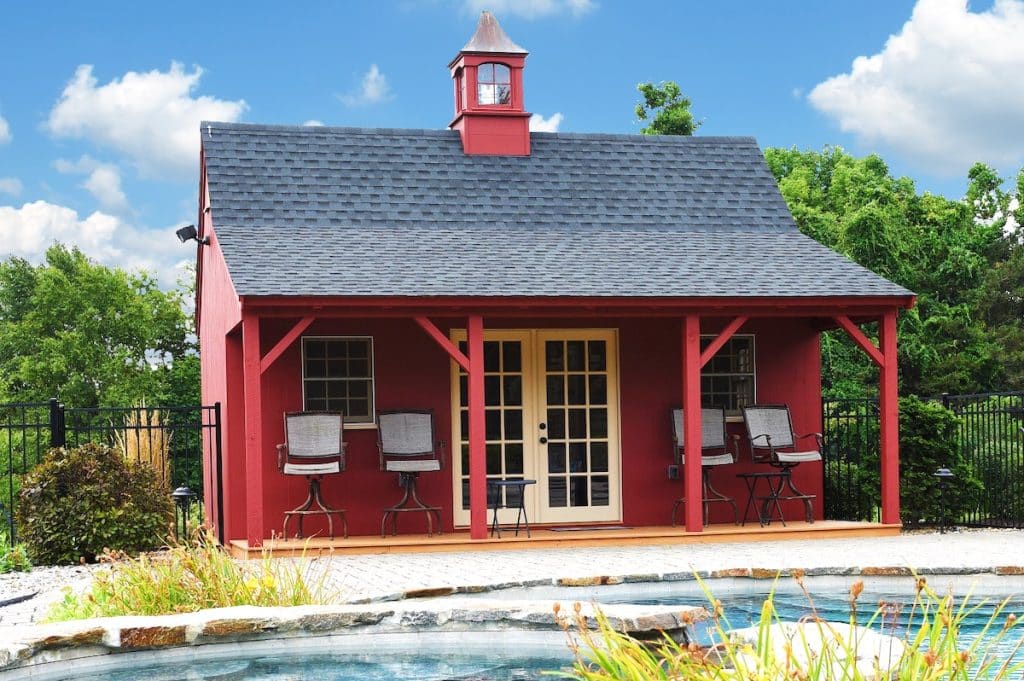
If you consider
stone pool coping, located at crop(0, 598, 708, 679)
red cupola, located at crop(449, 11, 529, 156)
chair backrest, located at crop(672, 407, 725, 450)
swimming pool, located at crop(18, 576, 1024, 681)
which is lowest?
swimming pool, located at crop(18, 576, 1024, 681)

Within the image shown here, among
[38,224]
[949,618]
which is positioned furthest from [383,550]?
[38,224]

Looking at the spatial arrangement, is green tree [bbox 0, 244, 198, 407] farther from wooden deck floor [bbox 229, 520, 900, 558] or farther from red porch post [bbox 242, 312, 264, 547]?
red porch post [bbox 242, 312, 264, 547]

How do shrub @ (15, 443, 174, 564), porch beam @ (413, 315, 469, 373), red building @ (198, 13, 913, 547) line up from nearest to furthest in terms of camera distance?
shrub @ (15, 443, 174, 564), porch beam @ (413, 315, 469, 373), red building @ (198, 13, 913, 547)

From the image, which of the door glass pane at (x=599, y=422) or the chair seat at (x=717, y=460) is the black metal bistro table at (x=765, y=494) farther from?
the door glass pane at (x=599, y=422)

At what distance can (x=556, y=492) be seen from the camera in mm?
11609

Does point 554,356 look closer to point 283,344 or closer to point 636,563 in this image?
point 283,344

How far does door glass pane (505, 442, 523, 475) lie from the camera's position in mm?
11500

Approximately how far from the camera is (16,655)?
508cm

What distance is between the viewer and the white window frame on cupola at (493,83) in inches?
514

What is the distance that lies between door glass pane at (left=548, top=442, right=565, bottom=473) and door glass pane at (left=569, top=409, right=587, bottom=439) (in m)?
0.16

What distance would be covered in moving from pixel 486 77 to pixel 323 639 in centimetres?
855

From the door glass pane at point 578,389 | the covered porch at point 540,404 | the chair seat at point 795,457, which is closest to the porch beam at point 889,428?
the covered porch at point 540,404

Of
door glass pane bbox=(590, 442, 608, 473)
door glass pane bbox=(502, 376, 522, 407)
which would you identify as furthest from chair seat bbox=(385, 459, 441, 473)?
door glass pane bbox=(590, 442, 608, 473)

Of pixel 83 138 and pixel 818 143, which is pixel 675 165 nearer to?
pixel 818 143
